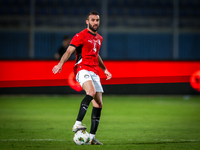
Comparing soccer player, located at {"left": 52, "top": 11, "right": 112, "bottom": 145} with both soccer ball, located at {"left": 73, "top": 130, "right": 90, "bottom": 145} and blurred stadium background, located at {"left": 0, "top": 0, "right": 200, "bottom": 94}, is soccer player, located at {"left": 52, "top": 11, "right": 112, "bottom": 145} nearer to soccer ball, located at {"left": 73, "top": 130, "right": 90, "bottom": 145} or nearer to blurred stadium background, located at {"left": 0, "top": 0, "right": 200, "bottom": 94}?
soccer ball, located at {"left": 73, "top": 130, "right": 90, "bottom": 145}

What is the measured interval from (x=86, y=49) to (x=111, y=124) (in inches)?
101

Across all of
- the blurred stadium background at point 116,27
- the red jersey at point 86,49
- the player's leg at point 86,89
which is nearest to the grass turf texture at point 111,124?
the player's leg at point 86,89

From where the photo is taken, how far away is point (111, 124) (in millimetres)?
6953

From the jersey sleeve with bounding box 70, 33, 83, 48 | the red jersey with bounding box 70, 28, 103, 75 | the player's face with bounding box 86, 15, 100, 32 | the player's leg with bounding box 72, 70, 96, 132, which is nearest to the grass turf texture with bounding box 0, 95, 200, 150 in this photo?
the player's leg with bounding box 72, 70, 96, 132

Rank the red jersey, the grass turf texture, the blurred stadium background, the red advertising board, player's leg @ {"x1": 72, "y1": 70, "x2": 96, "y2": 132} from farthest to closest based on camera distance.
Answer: the blurred stadium background → the red advertising board → the grass turf texture → the red jersey → player's leg @ {"x1": 72, "y1": 70, "x2": 96, "y2": 132}

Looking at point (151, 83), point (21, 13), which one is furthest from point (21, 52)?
point (151, 83)

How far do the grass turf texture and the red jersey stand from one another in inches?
42.3

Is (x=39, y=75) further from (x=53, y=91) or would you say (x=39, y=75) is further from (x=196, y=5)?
(x=196, y=5)

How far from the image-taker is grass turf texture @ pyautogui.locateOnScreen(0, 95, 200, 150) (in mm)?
4844

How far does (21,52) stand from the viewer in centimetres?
1702

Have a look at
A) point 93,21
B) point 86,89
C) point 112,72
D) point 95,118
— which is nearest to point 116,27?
point 112,72

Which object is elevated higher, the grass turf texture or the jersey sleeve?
the jersey sleeve

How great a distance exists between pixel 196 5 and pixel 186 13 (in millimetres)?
879

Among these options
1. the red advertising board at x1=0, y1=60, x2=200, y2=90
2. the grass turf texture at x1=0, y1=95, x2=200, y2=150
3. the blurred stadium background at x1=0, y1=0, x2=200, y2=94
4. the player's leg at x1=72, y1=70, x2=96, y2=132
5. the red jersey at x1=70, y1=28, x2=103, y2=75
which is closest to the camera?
the player's leg at x1=72, y1=70, x2=96, y2=132
